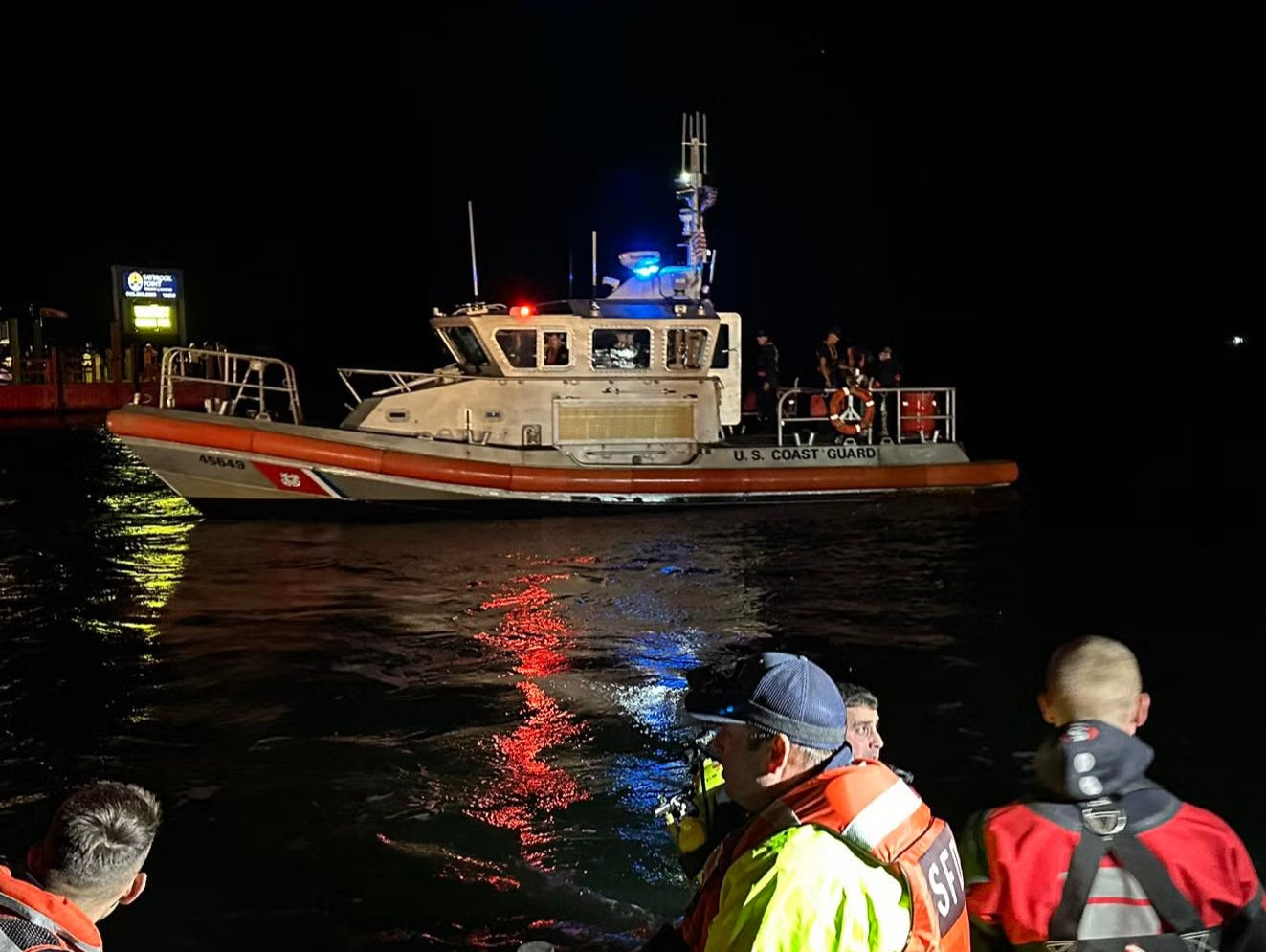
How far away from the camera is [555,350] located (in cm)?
1520

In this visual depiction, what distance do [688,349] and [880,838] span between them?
45.5 feet

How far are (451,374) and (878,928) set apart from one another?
1393cm

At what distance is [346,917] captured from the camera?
4773 millimetres

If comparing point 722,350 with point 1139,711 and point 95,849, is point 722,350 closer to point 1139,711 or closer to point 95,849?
point 1139,711

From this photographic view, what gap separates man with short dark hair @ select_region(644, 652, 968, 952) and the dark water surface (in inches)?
107

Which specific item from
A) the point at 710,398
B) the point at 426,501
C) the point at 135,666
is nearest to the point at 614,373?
the point at 710,398

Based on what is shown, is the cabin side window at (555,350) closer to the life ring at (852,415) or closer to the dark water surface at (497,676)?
the dark water surface at (497,676)

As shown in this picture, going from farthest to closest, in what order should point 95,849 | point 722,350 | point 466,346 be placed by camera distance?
point 722,350, point 466,346, point 95,849

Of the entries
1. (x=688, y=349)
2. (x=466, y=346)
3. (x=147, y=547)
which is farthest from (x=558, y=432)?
(x=147, y=547)

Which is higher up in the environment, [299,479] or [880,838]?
[880,838]

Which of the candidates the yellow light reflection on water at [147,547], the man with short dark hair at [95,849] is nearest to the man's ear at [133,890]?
the man with short dark hair at [95,849]

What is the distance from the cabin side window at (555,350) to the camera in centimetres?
1516

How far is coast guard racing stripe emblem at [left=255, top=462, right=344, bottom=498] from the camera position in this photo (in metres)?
14.3

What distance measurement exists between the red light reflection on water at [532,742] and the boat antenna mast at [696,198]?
702 centimetres
